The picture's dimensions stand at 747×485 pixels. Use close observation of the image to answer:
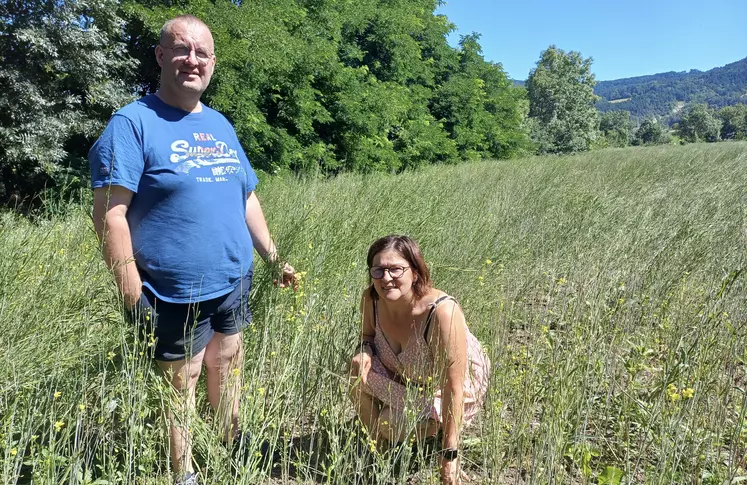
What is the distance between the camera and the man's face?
1795 millimetres

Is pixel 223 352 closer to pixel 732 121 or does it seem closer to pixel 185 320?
pixel 185 320

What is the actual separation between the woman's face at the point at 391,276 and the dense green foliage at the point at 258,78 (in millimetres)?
4536

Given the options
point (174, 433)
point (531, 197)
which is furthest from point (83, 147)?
point (174, 433)

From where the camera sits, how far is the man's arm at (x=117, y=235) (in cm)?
166

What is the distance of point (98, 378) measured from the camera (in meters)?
1.97

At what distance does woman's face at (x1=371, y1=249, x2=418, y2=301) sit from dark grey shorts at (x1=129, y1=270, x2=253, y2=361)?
0.56 meters

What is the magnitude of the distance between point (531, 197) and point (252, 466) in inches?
222

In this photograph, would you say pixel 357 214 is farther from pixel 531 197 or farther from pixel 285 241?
pixel 531 197

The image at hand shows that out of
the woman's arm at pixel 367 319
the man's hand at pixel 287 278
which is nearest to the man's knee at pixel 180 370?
the man's hand at pixel 287 278

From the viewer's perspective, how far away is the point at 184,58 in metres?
1.79

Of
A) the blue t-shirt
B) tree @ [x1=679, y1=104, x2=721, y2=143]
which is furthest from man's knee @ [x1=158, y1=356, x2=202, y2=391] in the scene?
tree @ [x1=679, y1=104, x2=721, y2=143]

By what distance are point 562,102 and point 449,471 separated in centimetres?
4412

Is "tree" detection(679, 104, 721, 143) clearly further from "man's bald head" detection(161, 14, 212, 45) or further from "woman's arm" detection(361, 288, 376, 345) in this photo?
"man's bald head" detection(161, 14, 212, 45)

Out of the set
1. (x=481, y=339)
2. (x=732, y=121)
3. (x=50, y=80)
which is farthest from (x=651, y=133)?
(x=481, y=339)
